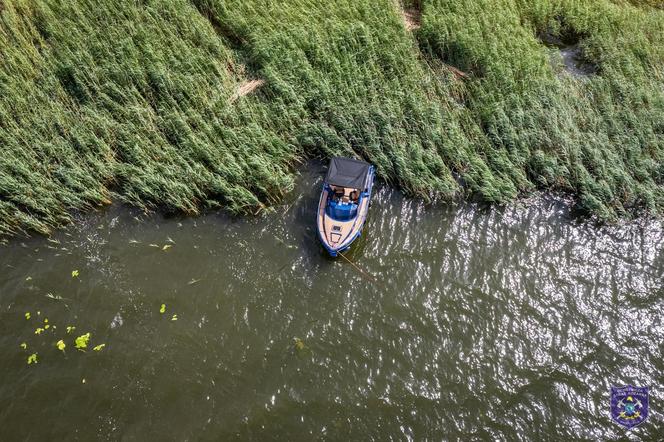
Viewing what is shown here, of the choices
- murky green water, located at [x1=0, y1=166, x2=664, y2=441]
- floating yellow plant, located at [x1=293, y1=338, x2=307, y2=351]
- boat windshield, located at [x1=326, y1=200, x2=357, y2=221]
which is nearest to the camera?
murky green water, located at [x1=0, y1=166, x2=664, y2=441]

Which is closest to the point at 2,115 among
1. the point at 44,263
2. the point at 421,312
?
the point at 44,263

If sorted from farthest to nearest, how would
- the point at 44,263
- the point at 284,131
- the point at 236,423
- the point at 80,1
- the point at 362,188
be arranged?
1. the point at 80,1
2. the point at 284,131
3. the point at 362,188
4. the point at 44,263
5. the point at 236,423

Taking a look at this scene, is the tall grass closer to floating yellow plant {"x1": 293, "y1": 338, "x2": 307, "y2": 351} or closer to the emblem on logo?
floating yellow plant {"x1": 293, "y1": 338, "x2": 307, "y2": 351}

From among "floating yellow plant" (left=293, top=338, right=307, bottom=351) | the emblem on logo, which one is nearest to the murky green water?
"floating yellow plant" (left=293, top=338, right=307, bottom=351)

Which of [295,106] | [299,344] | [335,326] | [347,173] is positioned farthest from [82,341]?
[295,106]

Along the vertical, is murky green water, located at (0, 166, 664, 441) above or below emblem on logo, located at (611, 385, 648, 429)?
above

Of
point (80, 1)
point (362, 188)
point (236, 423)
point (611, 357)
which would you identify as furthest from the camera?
point (80, 1)

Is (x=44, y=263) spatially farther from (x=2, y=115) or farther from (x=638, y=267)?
(x=638, y=267)
